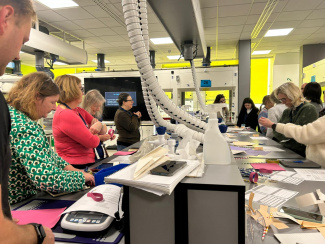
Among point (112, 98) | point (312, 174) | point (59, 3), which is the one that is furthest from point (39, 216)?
point (112, 98)

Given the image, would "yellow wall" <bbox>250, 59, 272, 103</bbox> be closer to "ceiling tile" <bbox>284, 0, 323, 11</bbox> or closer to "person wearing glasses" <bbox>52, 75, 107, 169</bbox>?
"ceiling tile" <bbox>284, 0, 323, 11</bbox>

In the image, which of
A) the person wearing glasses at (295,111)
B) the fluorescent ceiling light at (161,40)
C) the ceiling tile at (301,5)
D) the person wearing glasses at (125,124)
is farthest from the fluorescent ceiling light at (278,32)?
the person wearing glasses at (125,124)

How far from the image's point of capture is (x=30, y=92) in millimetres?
1183

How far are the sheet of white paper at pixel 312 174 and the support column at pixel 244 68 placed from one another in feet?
18.0

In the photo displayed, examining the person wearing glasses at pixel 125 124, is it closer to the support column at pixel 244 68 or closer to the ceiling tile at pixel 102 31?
the ceiling tile at pixel 102 31

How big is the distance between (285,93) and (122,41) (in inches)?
202

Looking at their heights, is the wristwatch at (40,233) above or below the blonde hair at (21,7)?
below

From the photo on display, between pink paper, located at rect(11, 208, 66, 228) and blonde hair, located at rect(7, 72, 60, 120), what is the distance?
0.45 m

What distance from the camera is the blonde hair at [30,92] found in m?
1.15

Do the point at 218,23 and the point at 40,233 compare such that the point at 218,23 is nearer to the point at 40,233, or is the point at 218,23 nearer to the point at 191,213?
the point at 191,213

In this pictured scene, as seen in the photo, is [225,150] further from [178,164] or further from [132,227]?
[132,227]

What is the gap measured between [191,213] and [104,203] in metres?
0.36

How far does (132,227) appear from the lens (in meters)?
0.78

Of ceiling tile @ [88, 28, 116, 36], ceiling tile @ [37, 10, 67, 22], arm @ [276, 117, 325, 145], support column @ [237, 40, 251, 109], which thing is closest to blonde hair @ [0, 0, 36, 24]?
arm @ [276, 117, 325, 145]
